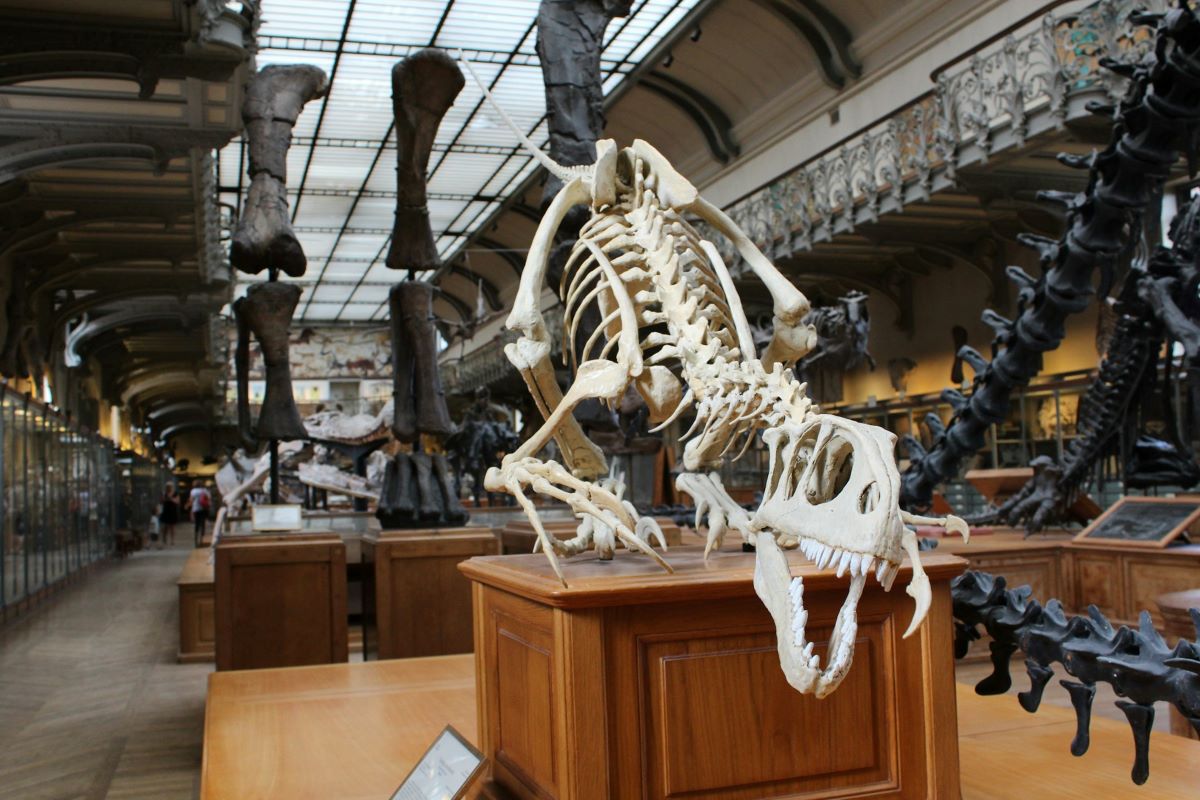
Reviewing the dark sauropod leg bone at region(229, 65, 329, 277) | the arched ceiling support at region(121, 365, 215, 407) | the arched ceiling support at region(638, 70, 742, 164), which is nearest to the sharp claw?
the dark sauropod leg bone at region(229, 65, 329, 277)

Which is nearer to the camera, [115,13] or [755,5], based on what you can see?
[115,13]

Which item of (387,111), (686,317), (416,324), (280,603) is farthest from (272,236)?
(387,111)

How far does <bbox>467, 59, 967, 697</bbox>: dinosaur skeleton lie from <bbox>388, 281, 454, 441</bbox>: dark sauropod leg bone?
10.8 feet

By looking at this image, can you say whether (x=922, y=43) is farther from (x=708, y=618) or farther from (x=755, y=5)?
(x=708, y=618)

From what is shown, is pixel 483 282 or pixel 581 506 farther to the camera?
pixel 483 282

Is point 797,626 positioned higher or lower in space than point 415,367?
lower

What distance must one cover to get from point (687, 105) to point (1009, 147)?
31.2ft

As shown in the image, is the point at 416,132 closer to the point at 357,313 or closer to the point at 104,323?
the point at 104,323

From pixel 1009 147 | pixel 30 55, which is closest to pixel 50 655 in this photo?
pixel 30 55

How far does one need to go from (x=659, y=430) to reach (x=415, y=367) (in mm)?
2161

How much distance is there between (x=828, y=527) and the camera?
2162mm

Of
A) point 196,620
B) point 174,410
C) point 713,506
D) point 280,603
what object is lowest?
point 196,620

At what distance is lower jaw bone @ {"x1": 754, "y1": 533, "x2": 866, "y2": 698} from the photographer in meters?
2.04

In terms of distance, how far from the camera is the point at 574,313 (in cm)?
393
